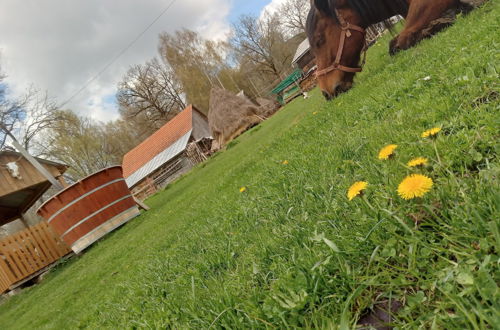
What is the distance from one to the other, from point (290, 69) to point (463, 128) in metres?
63.8

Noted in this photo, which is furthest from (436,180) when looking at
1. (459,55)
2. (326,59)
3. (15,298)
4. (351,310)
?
(15,298)

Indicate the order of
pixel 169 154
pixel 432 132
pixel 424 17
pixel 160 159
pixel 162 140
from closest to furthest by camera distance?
pixel 432 132 < pixel 424 17 < pixel 169 154 < pixel 160 159 < pixel 162 140

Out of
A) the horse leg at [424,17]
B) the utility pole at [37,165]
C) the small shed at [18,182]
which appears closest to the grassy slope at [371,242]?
the horse leg at [424,17]

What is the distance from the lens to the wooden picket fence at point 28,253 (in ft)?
36.3

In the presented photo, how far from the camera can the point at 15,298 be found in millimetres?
10266

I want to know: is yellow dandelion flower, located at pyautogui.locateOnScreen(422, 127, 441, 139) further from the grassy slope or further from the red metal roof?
the red metal roof

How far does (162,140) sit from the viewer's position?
37.6m

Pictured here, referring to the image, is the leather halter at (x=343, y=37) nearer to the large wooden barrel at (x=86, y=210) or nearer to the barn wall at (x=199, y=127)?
the large wooden barrel at (x=86, y=210)

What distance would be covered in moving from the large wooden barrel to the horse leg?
35.5 feet

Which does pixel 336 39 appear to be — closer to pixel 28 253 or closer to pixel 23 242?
pixel 23 242

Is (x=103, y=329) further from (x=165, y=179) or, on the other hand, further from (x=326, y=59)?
(x=165, y=179)

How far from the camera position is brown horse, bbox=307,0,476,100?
4.96 meters

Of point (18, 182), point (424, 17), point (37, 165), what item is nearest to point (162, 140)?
point (37, 165)

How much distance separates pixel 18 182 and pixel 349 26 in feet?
47.1
